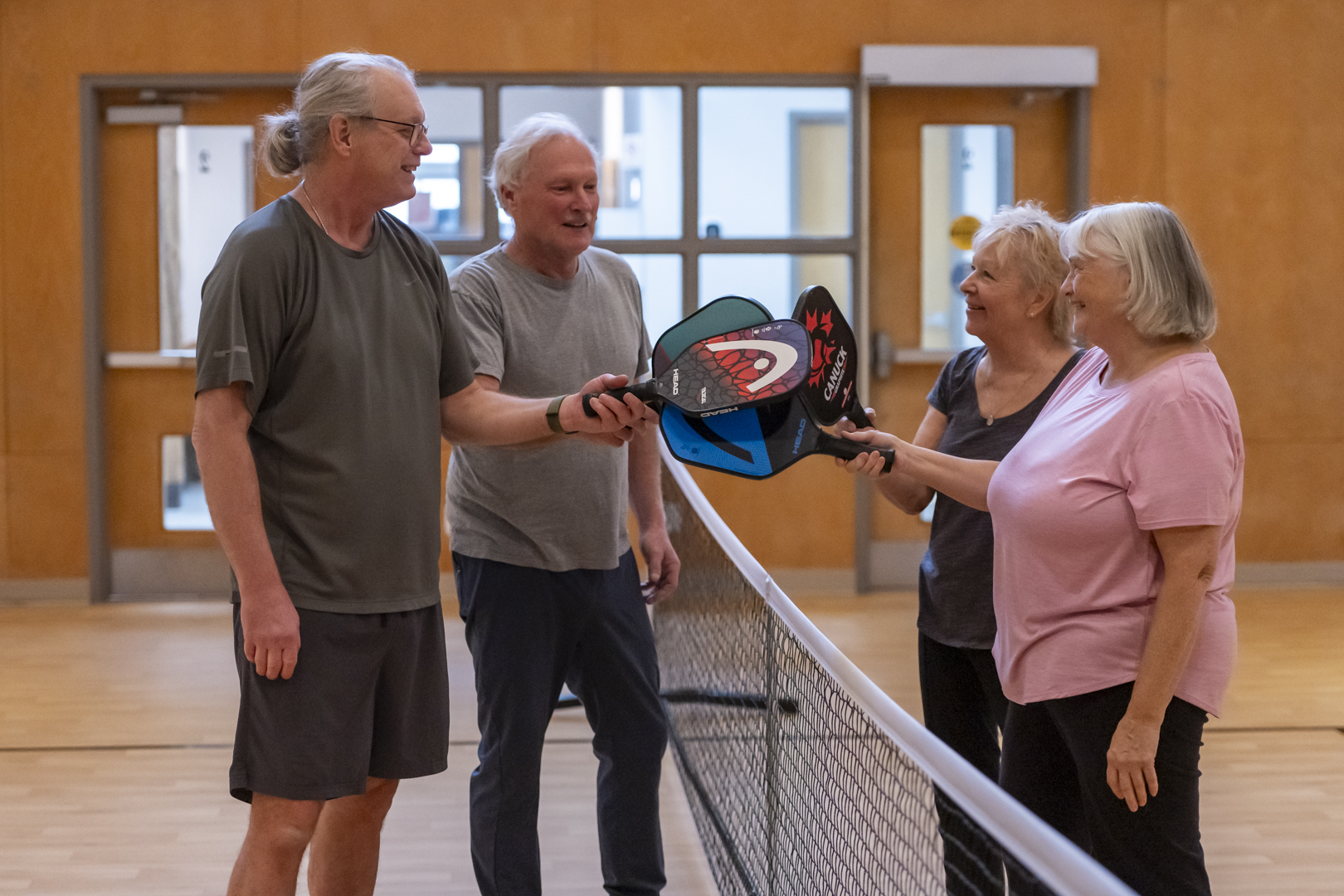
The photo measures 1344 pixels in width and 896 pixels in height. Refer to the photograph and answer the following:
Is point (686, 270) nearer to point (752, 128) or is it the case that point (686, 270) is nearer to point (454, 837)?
point (752, 128)

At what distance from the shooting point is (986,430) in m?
2.31

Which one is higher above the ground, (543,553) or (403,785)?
(543,553)

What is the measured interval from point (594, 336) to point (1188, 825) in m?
1.41

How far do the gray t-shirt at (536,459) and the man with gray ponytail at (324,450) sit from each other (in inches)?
15.9

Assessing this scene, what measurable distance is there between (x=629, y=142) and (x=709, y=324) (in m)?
4.54

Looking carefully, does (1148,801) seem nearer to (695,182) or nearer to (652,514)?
(652,514)

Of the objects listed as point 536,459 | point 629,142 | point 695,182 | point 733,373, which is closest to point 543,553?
point 536,459

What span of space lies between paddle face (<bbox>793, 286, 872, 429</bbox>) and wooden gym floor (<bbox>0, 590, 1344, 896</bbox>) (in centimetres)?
141

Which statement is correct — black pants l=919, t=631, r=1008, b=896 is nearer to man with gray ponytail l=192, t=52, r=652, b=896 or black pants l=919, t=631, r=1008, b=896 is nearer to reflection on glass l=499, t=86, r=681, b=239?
man with gray ponytail l=192, t=52, r=652, b=896

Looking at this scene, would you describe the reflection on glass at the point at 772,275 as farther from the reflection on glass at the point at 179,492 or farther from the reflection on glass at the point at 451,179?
the reflection on glass at the point at 179,492

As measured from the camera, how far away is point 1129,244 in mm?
1787

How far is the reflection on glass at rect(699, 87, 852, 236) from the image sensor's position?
6234 mm

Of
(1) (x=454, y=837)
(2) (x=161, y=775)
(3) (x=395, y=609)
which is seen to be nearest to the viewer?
(3) (x=395, y=609)

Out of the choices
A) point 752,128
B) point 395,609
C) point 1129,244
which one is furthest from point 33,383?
point 1129,244
